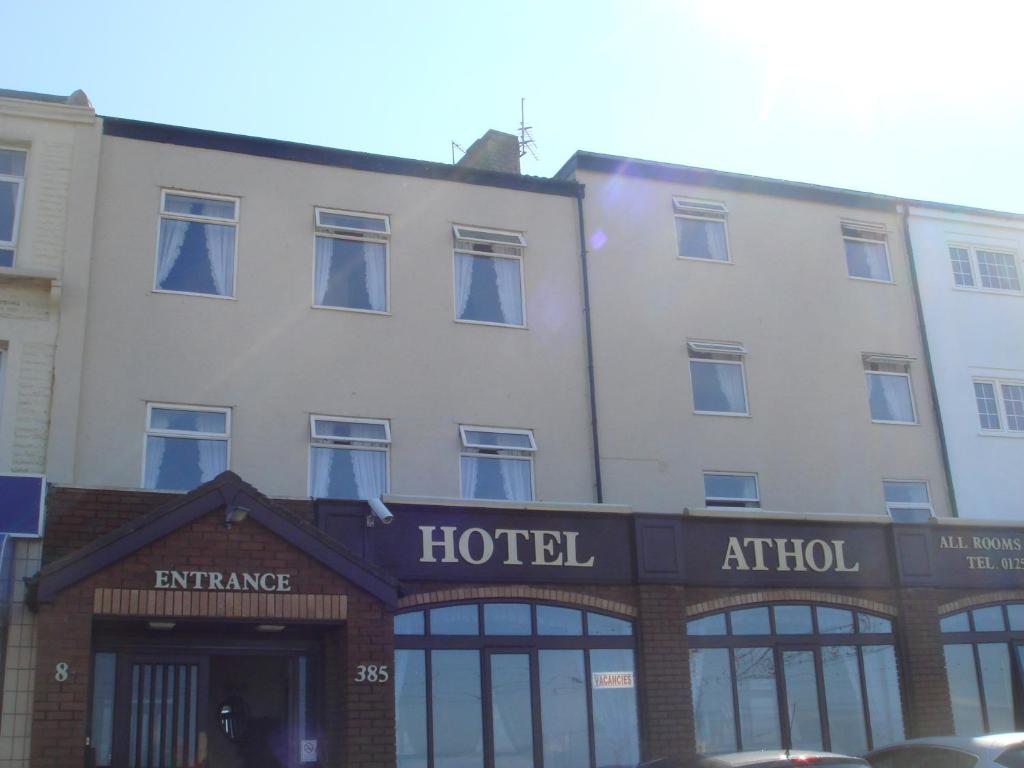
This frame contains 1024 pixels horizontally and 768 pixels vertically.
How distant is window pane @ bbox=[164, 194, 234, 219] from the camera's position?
16594 mm

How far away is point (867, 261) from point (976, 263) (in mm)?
2352

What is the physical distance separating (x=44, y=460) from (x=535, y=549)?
5.96 meters

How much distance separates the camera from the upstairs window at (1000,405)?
68.5 feet

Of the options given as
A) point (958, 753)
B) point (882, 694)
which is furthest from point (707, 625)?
point (958, 753)

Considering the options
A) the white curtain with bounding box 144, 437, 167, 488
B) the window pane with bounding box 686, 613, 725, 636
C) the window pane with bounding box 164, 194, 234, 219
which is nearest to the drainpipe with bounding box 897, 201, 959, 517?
the window pane with bounding box 686, 613, 725, 636

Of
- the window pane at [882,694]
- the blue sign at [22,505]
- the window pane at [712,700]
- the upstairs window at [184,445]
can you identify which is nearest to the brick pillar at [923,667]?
the window pane at [882,694]

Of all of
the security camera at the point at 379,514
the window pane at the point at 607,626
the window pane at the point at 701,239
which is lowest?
the window pane at the point at 607,626

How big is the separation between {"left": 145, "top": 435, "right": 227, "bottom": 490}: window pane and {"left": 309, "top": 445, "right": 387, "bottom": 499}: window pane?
4.04 ft

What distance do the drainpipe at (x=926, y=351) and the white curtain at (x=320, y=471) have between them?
1015 centimetres

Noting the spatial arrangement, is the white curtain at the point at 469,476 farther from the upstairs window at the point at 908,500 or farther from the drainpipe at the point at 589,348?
the upstairs window at the point at 908,500

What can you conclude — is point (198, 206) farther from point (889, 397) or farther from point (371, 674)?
point (889, 397)

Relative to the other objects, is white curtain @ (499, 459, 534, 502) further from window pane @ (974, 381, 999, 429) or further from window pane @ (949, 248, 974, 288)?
window pane @ (949, 248, 974, 288)

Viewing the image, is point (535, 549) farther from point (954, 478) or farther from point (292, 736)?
point (954, 478)

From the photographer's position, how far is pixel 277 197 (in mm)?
17156
